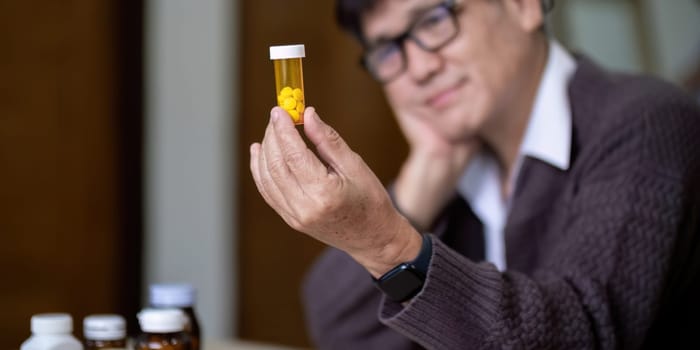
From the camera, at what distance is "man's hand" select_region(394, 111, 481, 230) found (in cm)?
179

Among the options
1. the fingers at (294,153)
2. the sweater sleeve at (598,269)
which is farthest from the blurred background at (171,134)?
the fingers at (294,153)

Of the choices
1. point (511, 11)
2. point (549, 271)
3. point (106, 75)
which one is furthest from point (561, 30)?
point (549, 271)

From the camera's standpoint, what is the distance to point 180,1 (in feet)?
10.1

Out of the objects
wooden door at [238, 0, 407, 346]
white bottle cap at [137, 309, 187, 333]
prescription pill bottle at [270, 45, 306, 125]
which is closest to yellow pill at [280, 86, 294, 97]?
prescription pill bottle at [270, 45, 306, 125]

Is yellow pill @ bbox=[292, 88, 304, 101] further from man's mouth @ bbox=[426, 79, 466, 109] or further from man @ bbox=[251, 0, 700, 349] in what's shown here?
man's mouth @ bbox=[426, 79, 466, 109]

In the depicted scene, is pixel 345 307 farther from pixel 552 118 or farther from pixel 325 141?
pixel 325 141

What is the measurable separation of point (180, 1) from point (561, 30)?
155 centimetres

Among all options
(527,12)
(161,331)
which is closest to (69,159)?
(527,12)

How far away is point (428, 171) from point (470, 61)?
281 millimetres

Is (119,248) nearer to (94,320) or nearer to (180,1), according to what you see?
(180,1)

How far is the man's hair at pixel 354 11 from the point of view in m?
1.67

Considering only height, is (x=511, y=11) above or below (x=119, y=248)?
above

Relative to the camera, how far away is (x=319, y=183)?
0.89 m

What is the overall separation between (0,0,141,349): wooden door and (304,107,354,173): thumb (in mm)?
1606
